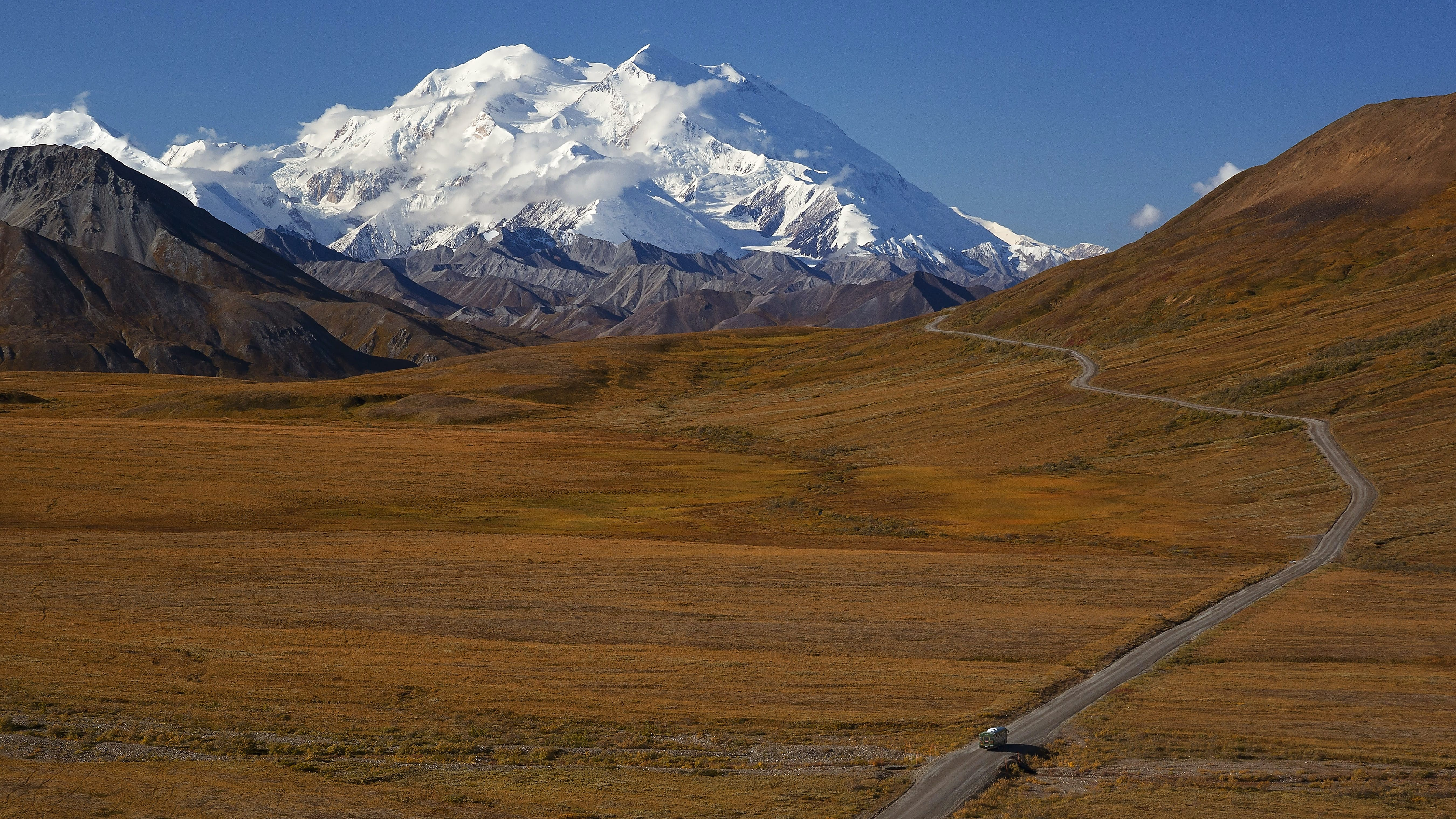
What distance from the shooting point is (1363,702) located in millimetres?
35562

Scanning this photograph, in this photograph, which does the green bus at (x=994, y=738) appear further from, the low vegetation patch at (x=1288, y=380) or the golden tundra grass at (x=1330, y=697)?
the low vegetation patch at (x=1288, y=380)

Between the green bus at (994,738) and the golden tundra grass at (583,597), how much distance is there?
1559mm

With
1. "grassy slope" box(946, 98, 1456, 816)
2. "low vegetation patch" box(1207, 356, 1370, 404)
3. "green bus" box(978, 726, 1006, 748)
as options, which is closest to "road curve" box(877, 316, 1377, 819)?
"green bus" box(978, 726, 1006, 748)

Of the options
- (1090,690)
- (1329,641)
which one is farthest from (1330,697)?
(1329,641)

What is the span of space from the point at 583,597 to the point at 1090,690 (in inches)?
895

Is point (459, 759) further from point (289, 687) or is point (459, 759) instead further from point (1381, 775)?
point (1381, 775)

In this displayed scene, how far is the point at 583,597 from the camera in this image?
50.1 m

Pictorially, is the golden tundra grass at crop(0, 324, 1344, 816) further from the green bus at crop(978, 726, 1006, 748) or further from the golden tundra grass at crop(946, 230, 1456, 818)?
the golden tundra grass at crop(946, 230, 1456, 818)

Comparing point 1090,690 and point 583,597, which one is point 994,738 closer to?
point 1090,690

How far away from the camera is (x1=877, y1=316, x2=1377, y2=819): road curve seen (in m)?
27.9

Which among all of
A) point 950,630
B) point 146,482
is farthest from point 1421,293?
point 146,482

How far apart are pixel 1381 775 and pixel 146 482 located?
80221 mm

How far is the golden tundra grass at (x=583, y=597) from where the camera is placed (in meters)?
29.4

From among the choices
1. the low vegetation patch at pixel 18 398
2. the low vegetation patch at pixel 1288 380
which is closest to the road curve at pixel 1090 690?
the low vegetation patch at pixel 1288 380
